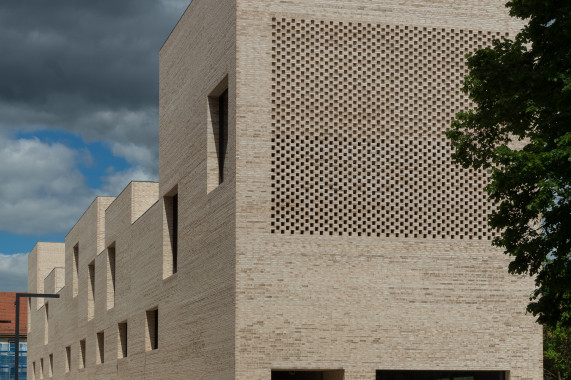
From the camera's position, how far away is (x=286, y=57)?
2338 centimetres

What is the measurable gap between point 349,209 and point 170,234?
952cm

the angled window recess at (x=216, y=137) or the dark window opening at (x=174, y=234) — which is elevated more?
the angled window recess at (x=216, y=137)

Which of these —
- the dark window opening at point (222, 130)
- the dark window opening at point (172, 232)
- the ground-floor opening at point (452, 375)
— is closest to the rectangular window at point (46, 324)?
the dark window opening at point (172, 232)

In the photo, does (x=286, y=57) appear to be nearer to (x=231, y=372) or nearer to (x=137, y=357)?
(x=231, y=372)

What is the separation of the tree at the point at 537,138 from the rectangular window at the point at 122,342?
2432 cm

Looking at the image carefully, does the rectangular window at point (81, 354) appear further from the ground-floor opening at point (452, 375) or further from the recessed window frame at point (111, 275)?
the ground-floor opening at point (452, 375)

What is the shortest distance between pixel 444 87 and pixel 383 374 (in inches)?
307

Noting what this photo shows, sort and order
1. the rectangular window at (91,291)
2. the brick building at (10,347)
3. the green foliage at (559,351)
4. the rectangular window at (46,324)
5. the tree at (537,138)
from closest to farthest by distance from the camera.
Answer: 1. the tree at (537,138)
2. the green foliage at (559,351)
3. the rectangular window at (91,291)
4. the rectangular window at (46,324)
5. the brick building at (10,347)

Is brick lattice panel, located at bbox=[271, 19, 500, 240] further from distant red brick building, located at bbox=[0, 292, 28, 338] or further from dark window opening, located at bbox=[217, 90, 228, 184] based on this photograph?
distant red brick building, located at bbox=[0, 292, 28, 338]

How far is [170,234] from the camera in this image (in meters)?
30.9

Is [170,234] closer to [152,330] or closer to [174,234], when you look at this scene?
[174,234]

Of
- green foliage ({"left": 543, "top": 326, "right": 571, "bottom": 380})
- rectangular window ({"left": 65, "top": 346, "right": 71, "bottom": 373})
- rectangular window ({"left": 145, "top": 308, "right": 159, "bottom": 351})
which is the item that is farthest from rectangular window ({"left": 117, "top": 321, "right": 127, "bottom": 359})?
green foliage ({"left": 543, "top": 326, "right": 571, "bottom": 380})

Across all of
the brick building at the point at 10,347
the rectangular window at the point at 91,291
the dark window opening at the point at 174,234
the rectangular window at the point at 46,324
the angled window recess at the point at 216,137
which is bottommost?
the brick building at the point at 10,347

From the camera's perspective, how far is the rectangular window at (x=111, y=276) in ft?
133
